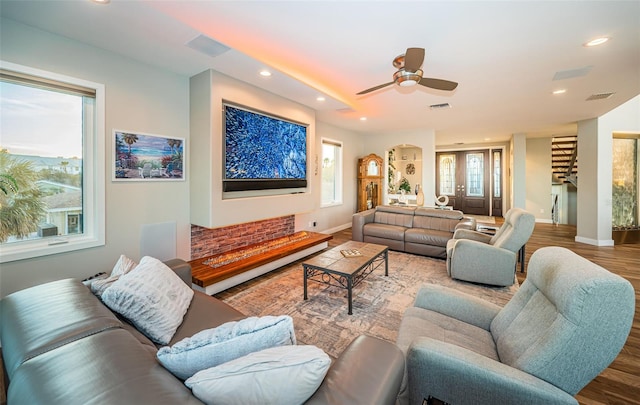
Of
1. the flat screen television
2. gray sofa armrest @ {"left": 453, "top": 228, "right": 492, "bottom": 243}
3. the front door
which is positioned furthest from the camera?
the front door

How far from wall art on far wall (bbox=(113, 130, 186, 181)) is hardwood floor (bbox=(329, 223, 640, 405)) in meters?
3.31

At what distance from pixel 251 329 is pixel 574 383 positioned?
4.34 ft

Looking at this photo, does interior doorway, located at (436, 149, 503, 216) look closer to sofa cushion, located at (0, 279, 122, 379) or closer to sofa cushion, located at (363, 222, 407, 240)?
sofa cushion, located at (363, 222, 407, 240)

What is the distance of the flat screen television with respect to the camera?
338 cm

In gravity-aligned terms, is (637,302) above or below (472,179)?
below

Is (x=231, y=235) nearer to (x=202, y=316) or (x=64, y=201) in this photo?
(x=64, y=201)

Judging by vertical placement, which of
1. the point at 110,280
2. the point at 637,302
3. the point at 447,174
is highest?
the point at 447,174

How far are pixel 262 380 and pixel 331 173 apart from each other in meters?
6.02

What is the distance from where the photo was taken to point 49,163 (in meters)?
2.44

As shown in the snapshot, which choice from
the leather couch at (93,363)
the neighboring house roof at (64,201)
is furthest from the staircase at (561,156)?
Answer: the neighboring house roof at (64,201)

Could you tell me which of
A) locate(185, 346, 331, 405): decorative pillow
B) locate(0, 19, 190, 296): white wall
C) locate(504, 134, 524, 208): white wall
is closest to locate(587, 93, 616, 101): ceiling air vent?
locate(504, 134, 524, 208): white wall

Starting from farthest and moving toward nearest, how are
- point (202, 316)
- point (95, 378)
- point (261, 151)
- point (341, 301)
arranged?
point (261, 151) → point (341, 301) → point (202, 316) → point (95, 378)

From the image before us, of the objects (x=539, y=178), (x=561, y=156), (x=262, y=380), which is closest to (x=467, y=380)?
(x=262, y=380)

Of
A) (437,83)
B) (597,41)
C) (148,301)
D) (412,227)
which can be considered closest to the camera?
(148,301)
